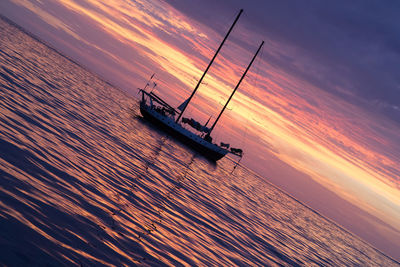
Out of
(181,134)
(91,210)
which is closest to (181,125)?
(181,134)

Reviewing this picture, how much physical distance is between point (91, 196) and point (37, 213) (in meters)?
4.08

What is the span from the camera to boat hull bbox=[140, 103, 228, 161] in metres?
71.6

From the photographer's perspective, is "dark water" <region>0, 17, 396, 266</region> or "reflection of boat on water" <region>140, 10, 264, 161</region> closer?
"dark water" <region>0, 17, 396, 266</region>

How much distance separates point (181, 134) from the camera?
72188 mm

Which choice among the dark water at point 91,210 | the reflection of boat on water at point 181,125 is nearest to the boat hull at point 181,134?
the reflection of boat on water at point 181,125

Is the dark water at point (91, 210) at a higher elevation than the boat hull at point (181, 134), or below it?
below

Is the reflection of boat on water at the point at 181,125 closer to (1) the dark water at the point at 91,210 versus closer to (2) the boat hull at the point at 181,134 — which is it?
(2) the boat hull at the point at 181,134

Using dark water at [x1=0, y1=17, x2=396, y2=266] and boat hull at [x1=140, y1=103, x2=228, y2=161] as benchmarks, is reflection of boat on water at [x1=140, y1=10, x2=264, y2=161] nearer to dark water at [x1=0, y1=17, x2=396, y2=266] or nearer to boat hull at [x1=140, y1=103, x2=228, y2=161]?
boat hull at [x1=140, y1=103, x2=228, y2=161]

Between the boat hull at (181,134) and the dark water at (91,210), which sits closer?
the dark water at (91,210)

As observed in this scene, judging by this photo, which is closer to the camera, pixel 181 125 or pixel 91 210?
pixel 91 210

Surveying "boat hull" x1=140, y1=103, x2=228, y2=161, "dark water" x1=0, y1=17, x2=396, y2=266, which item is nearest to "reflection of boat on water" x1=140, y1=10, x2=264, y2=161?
"boat hull" x1=140, y1=103, x2=228, y2=161

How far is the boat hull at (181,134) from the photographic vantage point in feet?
235

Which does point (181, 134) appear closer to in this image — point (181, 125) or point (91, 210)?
point (181, 125)

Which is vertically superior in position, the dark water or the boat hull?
the boat hull
